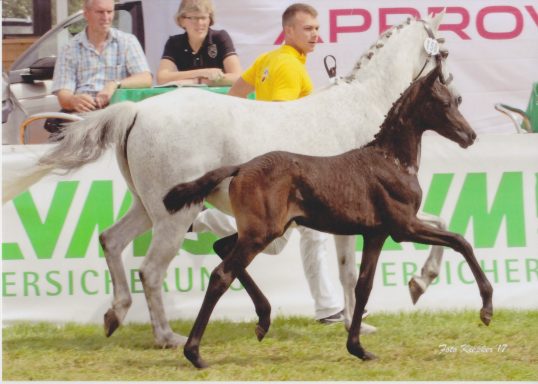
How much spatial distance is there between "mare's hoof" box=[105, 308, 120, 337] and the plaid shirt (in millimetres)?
2335

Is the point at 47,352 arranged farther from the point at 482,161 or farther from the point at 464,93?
the point at 464,93

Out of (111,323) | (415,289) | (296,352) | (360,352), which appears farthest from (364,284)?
(111,323)

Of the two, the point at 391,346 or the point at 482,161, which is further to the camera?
the point at 482,161

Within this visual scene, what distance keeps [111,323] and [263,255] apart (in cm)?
134

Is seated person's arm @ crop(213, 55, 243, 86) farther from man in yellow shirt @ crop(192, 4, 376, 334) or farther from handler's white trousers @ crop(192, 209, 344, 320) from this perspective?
handler's white trousers @ crop(192, 209, 344, 320)

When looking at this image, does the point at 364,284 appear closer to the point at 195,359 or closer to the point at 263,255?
the point at 195,359

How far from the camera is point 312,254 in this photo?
7668 millimetres

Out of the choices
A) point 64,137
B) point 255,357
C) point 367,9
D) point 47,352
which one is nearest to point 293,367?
point 255,357

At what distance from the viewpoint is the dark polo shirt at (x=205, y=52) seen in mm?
8992

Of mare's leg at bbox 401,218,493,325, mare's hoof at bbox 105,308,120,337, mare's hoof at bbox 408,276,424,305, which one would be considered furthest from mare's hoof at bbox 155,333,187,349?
mare's leg at bbox 401,218,493,325

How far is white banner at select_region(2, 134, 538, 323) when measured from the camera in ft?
26.0

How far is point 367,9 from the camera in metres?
10.4

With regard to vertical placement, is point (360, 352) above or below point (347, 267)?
below

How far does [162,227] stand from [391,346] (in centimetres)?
149
